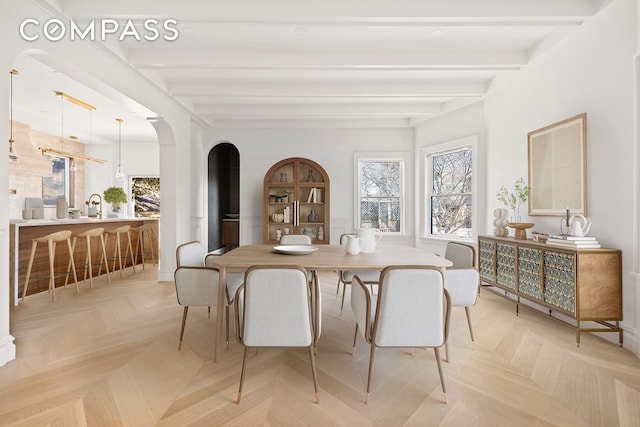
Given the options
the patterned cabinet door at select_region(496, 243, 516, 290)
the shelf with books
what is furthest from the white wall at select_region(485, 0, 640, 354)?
the shelf with books

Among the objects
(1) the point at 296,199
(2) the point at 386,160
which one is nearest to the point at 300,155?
(1) the point at 296,199

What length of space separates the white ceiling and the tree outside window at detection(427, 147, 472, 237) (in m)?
0.82

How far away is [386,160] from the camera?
630 centimetres

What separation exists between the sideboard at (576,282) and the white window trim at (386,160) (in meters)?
2.91

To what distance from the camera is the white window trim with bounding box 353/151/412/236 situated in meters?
6.27

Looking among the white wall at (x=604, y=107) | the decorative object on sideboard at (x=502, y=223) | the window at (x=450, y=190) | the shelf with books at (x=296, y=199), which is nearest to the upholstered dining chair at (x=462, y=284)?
the white wall at (x=604, y=107)

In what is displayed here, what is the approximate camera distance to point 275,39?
3.45 metres

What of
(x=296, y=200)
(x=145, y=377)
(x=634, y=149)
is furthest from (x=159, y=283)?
(x=634, y=149)

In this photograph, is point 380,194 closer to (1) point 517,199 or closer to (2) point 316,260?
(1) point 517,199

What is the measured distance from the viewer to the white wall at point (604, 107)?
2732mm

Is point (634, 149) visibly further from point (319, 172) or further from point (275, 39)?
point (319, 172)

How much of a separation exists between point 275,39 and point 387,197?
373cm

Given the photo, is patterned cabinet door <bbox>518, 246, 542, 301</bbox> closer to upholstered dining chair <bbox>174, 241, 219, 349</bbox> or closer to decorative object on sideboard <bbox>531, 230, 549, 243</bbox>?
decorative object on sideboard <bbox>531, 230, 549, 243</bbox>

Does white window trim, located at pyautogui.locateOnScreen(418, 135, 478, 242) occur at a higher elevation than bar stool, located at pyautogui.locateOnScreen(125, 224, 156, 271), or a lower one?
higher
